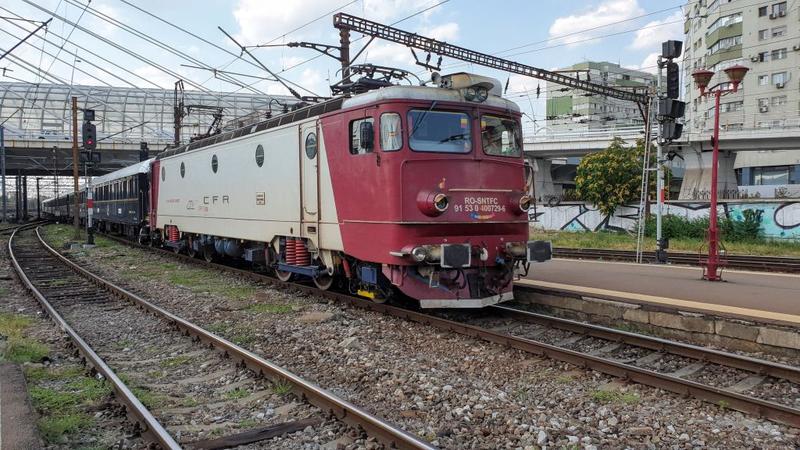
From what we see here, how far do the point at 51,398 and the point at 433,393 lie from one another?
3660 mm

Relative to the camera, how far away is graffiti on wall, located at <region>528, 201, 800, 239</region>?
25.3m

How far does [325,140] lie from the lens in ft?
33.0

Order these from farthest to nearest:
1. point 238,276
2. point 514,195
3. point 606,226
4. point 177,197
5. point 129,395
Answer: point 606,226 → point 177,197 → point 238,276 → point 514,195 → point 129,395

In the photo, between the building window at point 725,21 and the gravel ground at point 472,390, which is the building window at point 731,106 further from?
the gravel ground at point 472,390

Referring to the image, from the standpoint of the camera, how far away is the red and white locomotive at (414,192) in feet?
28.5

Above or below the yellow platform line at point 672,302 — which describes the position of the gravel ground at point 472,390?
below

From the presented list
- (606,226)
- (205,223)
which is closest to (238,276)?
(205,223)

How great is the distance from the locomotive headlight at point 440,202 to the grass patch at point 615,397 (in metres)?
3.56

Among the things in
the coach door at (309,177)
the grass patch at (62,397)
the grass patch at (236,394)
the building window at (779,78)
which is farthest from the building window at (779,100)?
the grass patch at (62,397)

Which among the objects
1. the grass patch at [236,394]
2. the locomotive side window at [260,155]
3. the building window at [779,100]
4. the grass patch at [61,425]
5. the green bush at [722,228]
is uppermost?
the building window at [779,100]

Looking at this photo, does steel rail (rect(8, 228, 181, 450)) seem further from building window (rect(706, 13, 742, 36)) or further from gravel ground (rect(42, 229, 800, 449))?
building window (rect(706, 13, 742, 36))

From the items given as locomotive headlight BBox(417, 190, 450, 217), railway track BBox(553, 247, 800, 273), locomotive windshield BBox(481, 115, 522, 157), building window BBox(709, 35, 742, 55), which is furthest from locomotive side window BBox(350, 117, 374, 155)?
building window BBox(709, 35, 742, 55)

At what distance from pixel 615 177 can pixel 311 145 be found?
24.3 metres

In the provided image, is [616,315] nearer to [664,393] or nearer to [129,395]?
[664,393]
